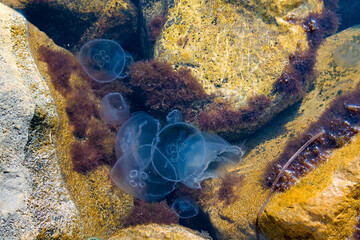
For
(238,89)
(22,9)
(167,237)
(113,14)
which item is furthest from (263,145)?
(22,9)

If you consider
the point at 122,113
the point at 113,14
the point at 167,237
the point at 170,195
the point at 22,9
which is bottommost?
the point at 170,195

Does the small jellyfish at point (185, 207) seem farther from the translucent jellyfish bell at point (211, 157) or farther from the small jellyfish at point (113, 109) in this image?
the small jellyfish at point (113, 109)

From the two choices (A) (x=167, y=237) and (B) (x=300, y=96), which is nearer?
(A) (x=167, y=237)

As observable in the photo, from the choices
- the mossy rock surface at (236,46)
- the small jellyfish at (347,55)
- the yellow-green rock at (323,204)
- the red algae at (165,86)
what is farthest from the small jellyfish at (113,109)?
the small jellyfish at (347,55)

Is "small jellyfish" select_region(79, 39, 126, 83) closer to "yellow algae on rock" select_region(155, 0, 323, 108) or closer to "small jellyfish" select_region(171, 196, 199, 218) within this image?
"yellow algae on rock" select_region(155, 0, 323, 108)

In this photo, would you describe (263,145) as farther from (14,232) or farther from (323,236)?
(14,232)

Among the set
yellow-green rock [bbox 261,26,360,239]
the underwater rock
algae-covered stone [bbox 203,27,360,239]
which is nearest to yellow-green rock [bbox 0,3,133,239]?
the underwater rock

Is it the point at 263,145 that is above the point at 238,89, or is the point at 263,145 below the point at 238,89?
below
